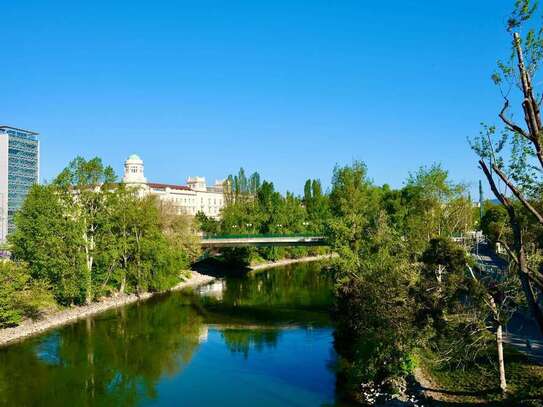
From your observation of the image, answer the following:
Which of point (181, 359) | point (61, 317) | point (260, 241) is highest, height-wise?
point (260, 241)

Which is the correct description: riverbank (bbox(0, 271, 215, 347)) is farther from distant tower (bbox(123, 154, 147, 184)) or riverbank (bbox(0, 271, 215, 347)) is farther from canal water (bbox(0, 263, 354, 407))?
distant tower (bbox(123, 154, 147, 184))

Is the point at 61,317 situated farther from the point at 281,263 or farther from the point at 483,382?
the point at 281,263

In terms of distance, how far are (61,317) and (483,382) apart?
26.1 m

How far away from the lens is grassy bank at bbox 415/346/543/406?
16.0m

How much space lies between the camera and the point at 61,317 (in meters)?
33.2

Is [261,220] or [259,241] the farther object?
[261,220]

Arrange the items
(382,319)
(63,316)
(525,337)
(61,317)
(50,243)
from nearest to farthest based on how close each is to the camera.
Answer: (382,319) → (525,337) → (61,317) → (63,316) → (50,243)

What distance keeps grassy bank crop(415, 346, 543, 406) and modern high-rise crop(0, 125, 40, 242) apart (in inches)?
3560

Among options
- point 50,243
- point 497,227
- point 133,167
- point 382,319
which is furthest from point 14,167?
point 497,227

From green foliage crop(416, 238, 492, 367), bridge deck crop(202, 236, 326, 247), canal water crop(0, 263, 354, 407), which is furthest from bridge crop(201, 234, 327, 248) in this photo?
green foliage crop(416, 238, 492, 367)

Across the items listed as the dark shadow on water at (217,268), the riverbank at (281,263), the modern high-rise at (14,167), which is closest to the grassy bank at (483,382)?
the dark shadow on water at (217,268)

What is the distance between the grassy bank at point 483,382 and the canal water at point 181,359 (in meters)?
3.78

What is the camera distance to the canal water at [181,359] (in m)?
20.2

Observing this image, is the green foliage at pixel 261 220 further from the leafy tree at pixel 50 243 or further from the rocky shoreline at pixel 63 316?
the leafy tree at pixel 50 243
